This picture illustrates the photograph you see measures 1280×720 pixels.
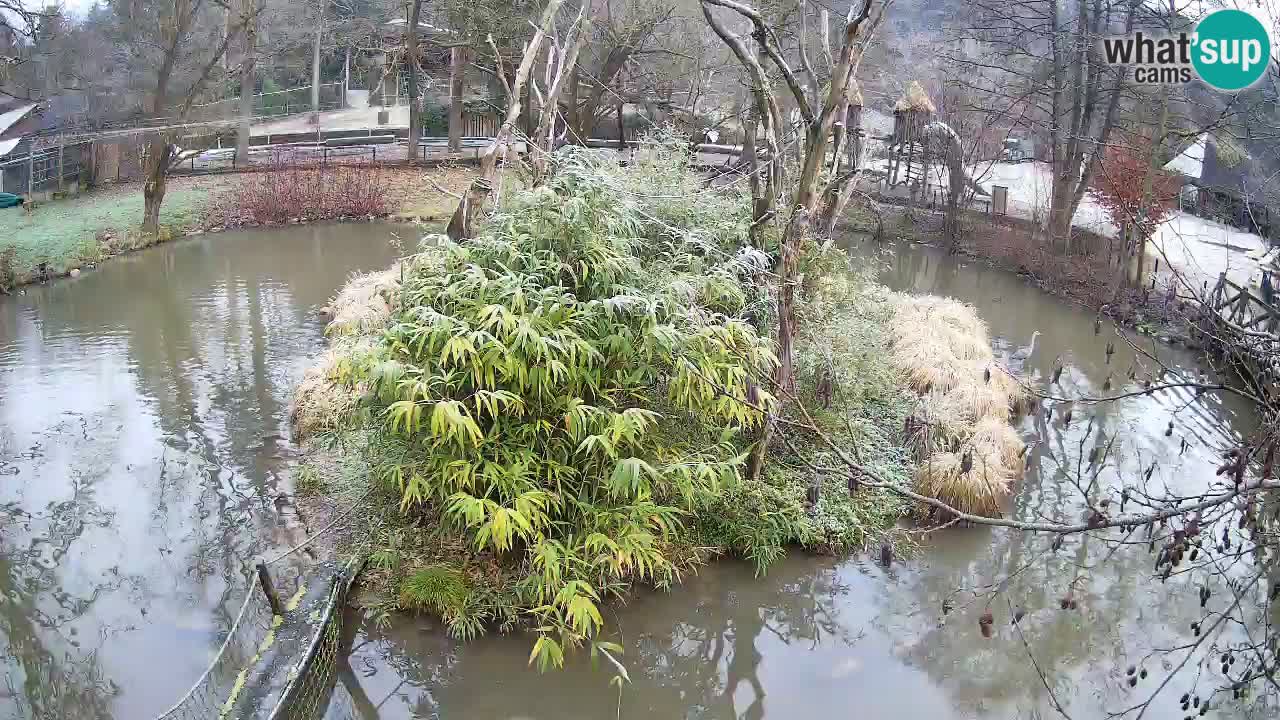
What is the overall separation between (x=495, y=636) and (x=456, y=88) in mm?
17611

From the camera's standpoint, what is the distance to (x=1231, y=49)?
923 centimetres

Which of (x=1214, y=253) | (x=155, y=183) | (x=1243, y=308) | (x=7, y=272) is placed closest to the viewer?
(x=1243, y=308)

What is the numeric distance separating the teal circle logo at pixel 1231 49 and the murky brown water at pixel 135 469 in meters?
8.14

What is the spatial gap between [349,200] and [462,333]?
515 inches

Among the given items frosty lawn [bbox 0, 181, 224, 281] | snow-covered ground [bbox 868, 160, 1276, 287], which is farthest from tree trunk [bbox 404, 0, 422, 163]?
snow-covered ground [bbox 868, 160, 1276, 287]

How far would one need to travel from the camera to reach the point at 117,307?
1195 cm

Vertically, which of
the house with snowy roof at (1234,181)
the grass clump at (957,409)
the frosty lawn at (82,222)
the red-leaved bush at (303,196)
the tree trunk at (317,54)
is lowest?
the grass clump at (957,409)

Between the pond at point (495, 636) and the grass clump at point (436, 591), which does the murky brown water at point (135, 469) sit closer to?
the pond at point (495, 636)

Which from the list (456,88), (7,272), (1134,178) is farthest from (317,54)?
(1134,178)

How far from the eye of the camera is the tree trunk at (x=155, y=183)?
14.5 metres

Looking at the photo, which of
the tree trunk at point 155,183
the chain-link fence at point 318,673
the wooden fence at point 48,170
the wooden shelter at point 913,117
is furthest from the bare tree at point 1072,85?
the wooden fence at point 48,170

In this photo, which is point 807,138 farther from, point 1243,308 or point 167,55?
point 167,55

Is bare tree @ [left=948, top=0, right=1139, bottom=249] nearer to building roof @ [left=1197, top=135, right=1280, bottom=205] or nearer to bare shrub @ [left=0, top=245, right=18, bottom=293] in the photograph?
building roof @ [left=1197, top=135, right=1280, bottom=205]

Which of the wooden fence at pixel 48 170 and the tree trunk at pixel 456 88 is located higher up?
the tree trunk at pixel 456 88
